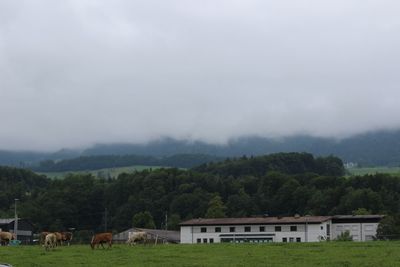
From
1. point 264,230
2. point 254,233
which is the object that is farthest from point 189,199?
point 264,230

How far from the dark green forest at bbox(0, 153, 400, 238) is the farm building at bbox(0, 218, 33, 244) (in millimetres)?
10442

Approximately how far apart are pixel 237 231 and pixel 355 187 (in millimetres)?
54081

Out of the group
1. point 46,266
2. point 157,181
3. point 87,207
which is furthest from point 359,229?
point 46,266

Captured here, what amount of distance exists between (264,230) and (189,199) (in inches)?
1905

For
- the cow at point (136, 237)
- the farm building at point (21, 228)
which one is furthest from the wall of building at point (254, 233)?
the cow at point (136, 237)

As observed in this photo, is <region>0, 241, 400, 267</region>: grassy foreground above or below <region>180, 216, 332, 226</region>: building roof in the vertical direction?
above

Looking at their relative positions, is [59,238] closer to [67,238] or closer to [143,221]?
[67,238]

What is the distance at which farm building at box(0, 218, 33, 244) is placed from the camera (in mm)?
141375

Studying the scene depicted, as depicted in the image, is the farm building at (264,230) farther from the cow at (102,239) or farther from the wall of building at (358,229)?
the cow at (102,239)

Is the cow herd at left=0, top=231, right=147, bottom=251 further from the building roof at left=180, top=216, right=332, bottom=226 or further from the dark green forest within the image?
the dark green forest

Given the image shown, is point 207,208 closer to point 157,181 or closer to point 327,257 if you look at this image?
point 157,181

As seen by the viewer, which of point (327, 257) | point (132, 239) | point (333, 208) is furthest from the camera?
point (333, 208)

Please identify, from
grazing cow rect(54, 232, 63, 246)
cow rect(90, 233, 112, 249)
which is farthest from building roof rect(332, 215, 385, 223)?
cow rect(90, 233, 112, 249)

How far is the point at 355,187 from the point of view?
17700 cm
